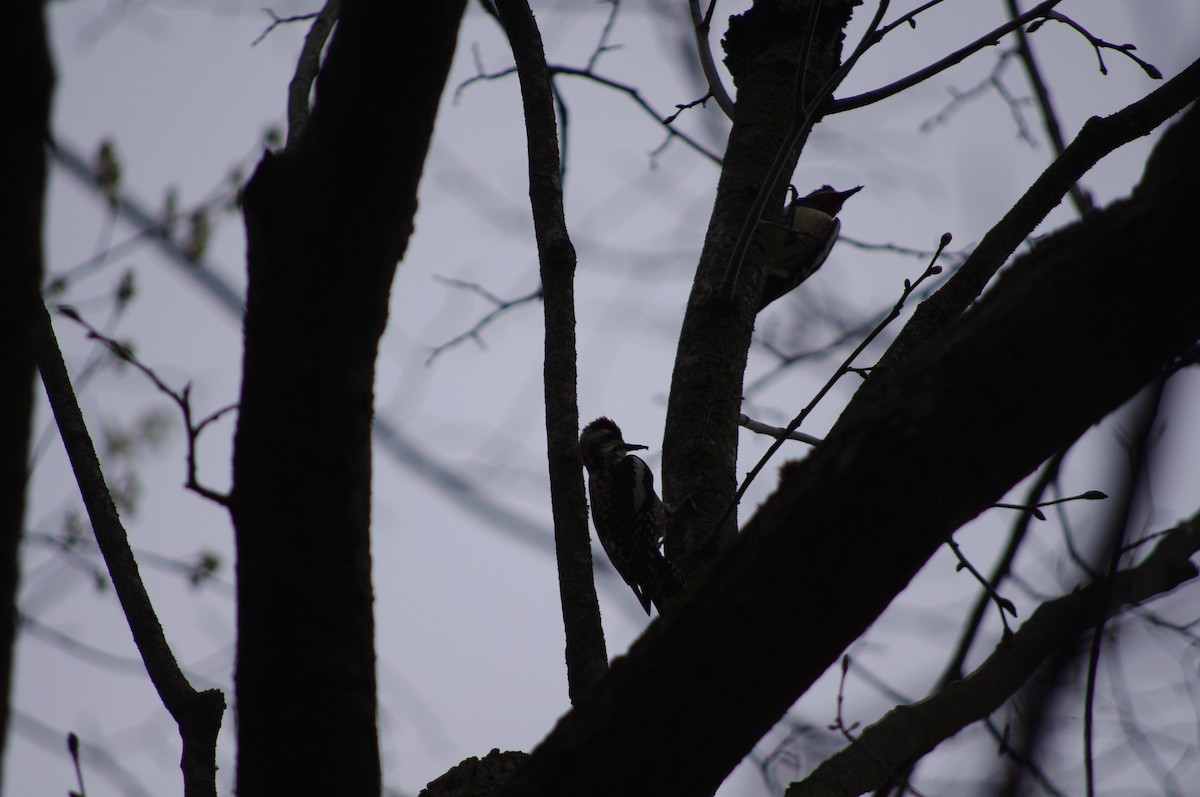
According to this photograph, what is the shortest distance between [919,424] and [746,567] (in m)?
0.32

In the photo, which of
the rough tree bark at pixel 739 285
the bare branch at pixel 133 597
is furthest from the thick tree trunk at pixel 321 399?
the rough tree bark at pixel 739 285

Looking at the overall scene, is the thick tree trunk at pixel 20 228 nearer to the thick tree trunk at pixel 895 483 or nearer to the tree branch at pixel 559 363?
the thick tree trunk at pixel 895 483

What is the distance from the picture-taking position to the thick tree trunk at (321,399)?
1383 millimetres

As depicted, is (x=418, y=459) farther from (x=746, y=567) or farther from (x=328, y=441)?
(x=746, y=567)

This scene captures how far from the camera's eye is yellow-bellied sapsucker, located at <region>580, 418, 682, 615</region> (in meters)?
5.72

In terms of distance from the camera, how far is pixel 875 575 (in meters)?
1.39

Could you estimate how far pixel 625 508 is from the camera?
20.0ft

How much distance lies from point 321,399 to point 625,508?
4.77m

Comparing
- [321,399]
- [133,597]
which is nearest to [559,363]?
[133,597]

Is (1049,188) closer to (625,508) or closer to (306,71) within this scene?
(306,71)

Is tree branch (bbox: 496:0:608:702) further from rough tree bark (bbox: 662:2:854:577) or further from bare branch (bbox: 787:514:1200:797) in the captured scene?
bare branch (bbox: 787:514:1200:797)

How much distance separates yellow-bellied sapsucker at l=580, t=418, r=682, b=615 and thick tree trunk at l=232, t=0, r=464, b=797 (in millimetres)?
3943

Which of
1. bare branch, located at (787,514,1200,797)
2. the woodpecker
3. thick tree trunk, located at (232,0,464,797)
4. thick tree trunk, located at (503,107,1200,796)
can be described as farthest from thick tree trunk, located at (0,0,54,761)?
the woodpecker

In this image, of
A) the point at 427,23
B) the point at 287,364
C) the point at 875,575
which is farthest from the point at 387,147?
the point at 875,575
